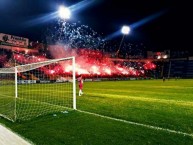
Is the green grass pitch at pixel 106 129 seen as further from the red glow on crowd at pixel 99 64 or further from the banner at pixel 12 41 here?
the red glow on crowd at pixel 99 64

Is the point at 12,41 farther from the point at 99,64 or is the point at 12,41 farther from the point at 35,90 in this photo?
the point at 35,90

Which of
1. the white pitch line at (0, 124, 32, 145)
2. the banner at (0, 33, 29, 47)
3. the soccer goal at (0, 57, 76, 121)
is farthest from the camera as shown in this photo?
the banner at (0, 33, 29, 47)

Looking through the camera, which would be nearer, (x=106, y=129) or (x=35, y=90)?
(x=106, y=129)

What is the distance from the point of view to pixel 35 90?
32594 mm

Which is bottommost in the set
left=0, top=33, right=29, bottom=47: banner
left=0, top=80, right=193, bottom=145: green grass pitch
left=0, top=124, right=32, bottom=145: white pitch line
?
left=0, top=124, right=32, bottom=145: white pitch line

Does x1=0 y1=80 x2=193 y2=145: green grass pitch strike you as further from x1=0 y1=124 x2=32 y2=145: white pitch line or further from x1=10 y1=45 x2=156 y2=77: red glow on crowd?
x1=10 y1=45 x2=156 y2=77: red glow on crowd

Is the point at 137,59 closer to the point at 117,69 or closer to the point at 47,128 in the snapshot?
the point at 117,69

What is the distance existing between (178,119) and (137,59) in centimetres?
11255

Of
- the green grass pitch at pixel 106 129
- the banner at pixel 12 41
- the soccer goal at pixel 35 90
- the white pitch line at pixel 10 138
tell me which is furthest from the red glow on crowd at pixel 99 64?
the white pitch line at pixel 10 138

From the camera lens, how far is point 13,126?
33.5 feet

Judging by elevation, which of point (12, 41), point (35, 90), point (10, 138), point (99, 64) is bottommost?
point (10, 138)

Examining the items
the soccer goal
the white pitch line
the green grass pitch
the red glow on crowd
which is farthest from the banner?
the white pitch line

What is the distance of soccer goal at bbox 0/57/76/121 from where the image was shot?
47.2ft

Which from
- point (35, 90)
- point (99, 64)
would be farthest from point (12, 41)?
point (35, 90)
